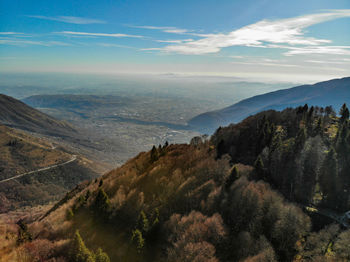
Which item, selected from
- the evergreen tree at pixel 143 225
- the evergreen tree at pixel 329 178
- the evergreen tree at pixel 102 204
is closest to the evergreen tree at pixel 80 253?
the evergreen tree at pixel 143 225

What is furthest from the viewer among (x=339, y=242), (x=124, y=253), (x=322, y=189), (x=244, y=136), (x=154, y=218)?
(x=244, y=136)

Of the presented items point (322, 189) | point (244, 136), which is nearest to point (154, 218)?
point (322, 189)

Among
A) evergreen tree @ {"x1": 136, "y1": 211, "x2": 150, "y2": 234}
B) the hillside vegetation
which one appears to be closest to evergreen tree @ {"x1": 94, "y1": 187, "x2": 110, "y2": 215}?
the hillside vegetation

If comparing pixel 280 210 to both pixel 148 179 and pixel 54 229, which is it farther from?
pixel 54 229

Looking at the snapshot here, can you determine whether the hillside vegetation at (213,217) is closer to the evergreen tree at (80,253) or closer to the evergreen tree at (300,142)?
the evergreen tree at (80,253)

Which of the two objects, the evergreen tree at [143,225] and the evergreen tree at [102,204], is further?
the evergreen tree at [102,204]

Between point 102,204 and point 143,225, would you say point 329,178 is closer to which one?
point 143,225

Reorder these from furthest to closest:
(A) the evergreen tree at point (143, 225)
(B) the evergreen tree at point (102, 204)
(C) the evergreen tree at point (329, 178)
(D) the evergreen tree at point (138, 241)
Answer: (C) the evergreen tree at point (329, 178), (B) the evergreen tree at point (102, 204), (A) the evergreen tree at point (143, 225), (D) the evergreen tree at point (138, 241)

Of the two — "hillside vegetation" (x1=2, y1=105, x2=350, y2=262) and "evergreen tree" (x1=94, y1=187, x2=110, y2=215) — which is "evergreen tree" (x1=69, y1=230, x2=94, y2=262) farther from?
"evergreen tree" (x1=94, y1=187, x2=110, y2=215)
